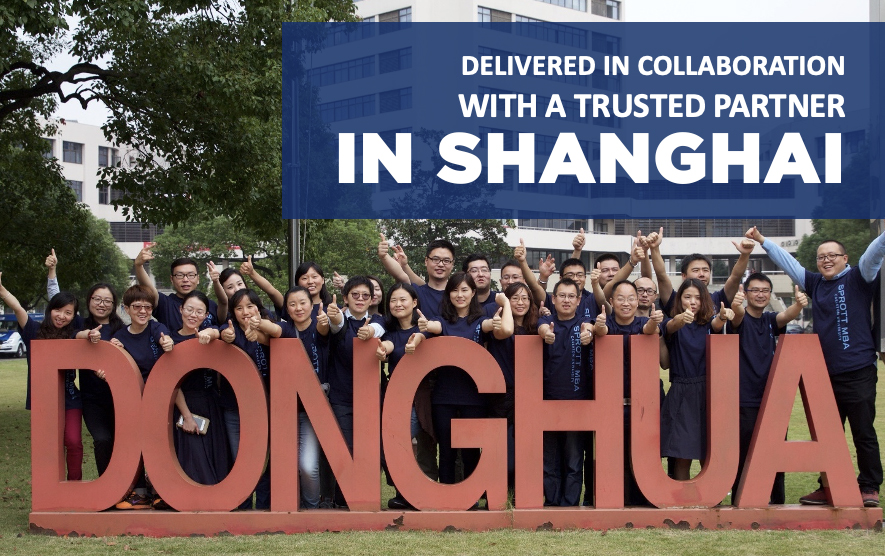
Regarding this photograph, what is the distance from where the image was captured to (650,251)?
6.93 meters

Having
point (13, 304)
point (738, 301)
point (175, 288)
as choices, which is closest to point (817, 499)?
point (738, 301)

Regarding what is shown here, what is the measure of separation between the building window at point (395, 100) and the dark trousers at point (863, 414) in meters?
44.1

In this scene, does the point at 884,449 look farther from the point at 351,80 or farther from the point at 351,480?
the point at 351,80

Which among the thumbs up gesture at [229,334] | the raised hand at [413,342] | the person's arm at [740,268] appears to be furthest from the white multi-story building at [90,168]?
the person's arm at [740,268]

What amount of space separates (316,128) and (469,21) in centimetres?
3846

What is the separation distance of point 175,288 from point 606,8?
193 ft

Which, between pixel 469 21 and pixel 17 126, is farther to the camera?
pixel 469 21

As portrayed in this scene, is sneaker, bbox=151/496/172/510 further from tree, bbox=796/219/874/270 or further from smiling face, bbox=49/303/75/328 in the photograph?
tree, bbox=796/219/874/270

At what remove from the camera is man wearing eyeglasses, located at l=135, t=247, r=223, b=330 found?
674cm

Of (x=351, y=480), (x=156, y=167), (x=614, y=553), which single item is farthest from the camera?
(x=156, y=167)

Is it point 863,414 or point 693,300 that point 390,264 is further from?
point 863,414

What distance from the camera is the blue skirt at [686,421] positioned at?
20.6 feet

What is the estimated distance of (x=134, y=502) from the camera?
6.44 m

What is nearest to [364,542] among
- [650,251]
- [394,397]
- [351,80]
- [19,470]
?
Result: [394,397]
